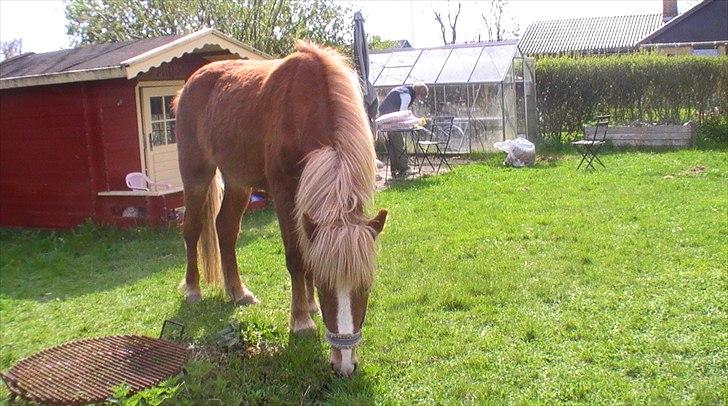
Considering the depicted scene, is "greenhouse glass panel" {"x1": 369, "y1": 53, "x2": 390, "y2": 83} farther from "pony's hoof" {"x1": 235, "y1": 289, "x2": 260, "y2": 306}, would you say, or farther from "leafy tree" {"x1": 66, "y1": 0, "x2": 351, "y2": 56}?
"pony's hoof" {"x1": 235, "y1": 289, "x2": 260, "y2": 306}

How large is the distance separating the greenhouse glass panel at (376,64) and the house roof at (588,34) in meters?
21.7

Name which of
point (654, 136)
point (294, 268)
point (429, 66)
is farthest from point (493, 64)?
point (294, 268)

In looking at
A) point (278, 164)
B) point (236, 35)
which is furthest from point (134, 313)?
point (236, 35)

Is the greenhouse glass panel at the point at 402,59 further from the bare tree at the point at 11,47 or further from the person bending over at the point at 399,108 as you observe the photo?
the bare tree at the point at 11,47

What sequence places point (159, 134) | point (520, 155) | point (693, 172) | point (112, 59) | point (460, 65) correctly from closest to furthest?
point (112, 59)
point (159, 134)
point (693, 172)
point (520, 155)
point (460, 65)

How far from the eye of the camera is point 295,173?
14.2ft

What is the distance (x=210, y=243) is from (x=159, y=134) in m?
4.58

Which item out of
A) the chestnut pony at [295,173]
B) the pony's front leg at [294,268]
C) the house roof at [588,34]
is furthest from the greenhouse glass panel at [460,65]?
the house roof at [588,34]

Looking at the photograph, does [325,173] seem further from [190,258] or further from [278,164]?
[190,258]

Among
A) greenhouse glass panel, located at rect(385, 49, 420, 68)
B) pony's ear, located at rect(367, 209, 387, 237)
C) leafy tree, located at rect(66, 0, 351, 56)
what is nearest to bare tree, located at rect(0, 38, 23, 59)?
leafy tree, located at rect(66, 0, 351, 56)

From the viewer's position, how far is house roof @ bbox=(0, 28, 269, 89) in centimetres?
855

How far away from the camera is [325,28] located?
2247 centimetres

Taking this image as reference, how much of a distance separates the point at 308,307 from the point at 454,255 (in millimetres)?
2379

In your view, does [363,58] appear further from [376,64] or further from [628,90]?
[628,90]
